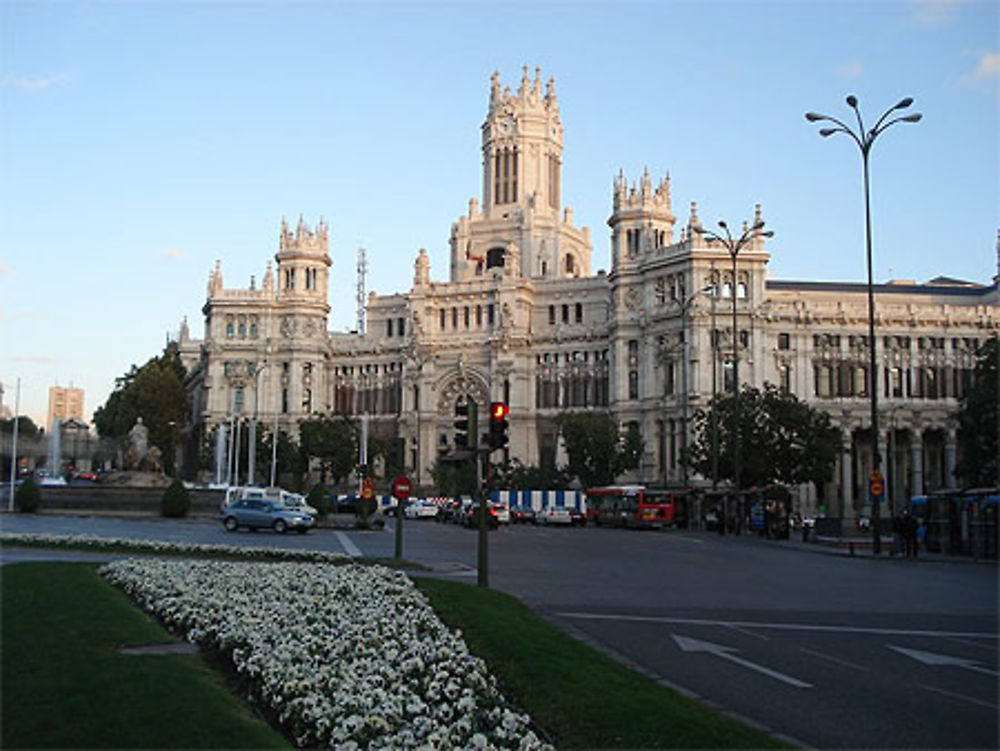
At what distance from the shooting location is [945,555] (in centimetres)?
4338

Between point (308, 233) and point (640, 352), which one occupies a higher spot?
point (308, 233)

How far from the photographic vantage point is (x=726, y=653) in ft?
51.3

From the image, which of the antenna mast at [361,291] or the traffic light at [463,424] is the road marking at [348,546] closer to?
the traffic light at [463,424]

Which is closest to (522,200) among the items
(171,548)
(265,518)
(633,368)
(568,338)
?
(568,338)

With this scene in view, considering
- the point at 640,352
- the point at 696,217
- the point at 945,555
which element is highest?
the point at 696,217

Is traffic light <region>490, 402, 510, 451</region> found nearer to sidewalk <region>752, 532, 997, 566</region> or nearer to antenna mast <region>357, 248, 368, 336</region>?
sidewalk <region>752, 532, 997, 566</region>

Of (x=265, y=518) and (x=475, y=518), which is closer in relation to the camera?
(x=265, y=518)

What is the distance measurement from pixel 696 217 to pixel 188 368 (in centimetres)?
9196

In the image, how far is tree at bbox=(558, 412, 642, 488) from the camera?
3519 inches

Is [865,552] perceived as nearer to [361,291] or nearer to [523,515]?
[523,515]

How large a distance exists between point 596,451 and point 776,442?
21.4 m

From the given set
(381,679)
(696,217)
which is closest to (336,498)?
(696,217)

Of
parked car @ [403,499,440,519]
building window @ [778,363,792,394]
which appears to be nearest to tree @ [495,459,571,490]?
parked car @ [403,499,440,519]

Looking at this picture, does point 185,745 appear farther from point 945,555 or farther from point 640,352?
point 640,352
